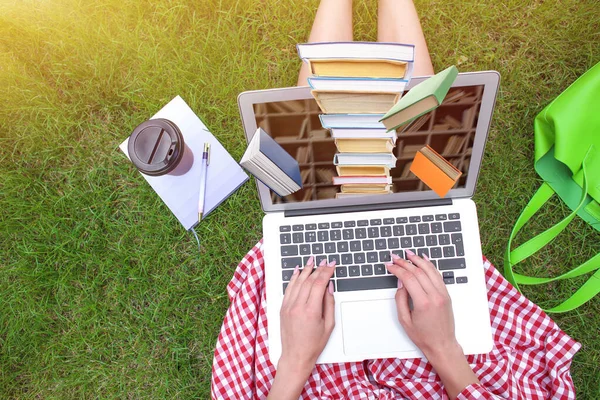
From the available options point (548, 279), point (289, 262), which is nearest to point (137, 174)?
point (289, 262)

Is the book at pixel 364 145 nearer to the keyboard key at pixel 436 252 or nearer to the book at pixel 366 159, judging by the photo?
the book at pixel 366 159

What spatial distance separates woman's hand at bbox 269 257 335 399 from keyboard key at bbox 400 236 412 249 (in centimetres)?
20

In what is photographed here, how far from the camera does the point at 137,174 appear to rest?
1.50m

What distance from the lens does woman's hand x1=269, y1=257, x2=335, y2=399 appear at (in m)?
1.02

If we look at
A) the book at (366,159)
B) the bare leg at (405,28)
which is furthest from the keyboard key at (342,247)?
the bare leg at (405,28)

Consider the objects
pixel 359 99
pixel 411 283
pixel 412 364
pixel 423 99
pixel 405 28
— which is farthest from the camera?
pixel 405 28

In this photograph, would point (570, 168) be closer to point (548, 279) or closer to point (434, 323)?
→ point (548, 279)

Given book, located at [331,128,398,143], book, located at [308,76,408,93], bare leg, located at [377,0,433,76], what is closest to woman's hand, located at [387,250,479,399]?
book, located at [331,128,398,143]

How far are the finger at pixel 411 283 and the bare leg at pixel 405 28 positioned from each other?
59cm

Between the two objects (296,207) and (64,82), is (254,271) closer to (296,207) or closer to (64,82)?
(296,207)

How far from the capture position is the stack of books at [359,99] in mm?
820

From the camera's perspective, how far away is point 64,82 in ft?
5.05

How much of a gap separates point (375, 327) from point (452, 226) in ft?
1.02

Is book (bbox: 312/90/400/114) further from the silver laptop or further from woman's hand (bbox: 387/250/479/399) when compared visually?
woman's hand (bbox: 387/250/479/399)
